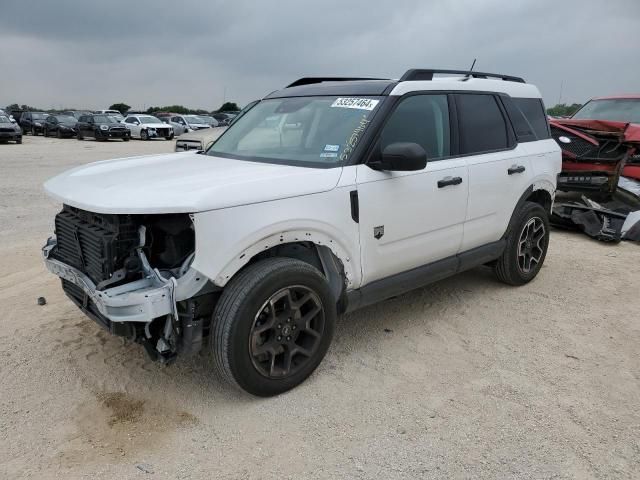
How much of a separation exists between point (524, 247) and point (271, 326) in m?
3.05

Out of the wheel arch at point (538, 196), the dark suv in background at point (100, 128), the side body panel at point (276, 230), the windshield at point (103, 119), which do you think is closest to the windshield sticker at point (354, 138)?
the side body panel at point (276, 230)

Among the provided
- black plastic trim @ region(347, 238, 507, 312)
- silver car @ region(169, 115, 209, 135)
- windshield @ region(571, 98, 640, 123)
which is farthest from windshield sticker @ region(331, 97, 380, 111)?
silver car @ region(169, 115, 209, 135)

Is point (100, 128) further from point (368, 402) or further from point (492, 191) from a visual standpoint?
point (368, 402)

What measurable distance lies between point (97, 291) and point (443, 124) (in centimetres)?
275

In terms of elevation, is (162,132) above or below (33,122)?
below

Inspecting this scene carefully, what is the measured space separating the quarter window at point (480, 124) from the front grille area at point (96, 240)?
8.65ft

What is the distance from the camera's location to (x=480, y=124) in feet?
14.5

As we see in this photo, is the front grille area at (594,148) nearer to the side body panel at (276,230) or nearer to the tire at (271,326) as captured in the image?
the side body panel at (276,230)

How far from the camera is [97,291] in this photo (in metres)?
2.80

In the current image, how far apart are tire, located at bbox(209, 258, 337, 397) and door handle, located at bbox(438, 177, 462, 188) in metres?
1.25

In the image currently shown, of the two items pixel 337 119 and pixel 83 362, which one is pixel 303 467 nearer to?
pixel 83 362

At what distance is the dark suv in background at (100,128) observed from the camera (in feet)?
93.6

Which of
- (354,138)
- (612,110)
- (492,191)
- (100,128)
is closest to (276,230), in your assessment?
(354,138)

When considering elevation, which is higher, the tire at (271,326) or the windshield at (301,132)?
the windshield at (301,132)
